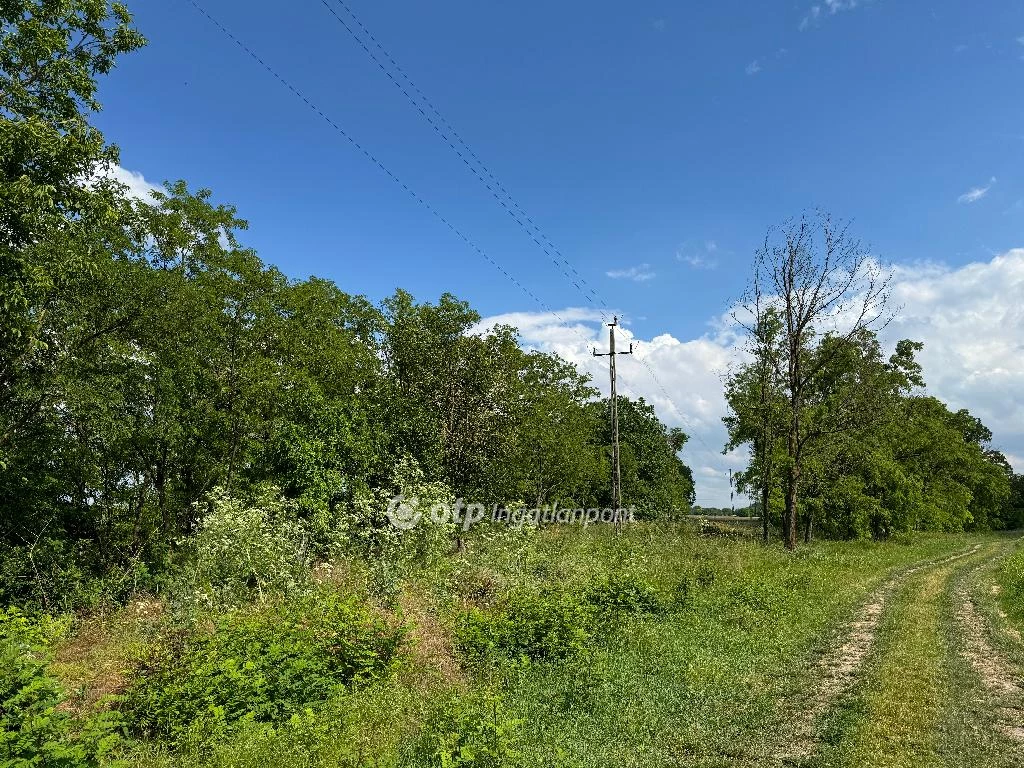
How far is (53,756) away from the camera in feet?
16.6

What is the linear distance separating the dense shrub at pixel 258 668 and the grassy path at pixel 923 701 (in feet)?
19.4

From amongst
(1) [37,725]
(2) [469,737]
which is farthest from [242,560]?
(2) [469,737]

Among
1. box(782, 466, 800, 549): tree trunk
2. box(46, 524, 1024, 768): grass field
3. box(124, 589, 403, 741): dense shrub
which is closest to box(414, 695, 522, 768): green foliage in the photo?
box(46, 524, 1024, 768): grass field

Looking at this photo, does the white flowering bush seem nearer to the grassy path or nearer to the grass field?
the grass field

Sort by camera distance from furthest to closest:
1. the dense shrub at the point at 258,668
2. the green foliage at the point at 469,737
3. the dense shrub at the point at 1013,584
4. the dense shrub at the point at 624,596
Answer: the dense shrub at the point at 1013,584
the dense shrub at the point at 624,596
the dense shrub at the point at 258,668
the green foliage at the point at 469,737

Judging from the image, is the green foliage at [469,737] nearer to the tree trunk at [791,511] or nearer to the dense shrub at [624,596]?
the dense shrub at [624,596]

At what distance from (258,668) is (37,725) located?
9.53ft

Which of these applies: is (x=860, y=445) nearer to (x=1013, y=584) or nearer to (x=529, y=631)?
(x=1013, y=584)

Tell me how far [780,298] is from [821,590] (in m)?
17.0

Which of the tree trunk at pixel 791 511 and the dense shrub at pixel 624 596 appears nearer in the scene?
the dense shrub at pixel 624 596

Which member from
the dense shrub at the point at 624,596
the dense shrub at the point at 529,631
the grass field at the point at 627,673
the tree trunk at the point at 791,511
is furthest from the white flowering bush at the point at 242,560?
the tree trunk at the point at 791,511

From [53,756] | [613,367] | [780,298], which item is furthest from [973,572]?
[53,756]

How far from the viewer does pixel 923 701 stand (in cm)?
805

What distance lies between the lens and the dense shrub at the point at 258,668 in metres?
7.18
